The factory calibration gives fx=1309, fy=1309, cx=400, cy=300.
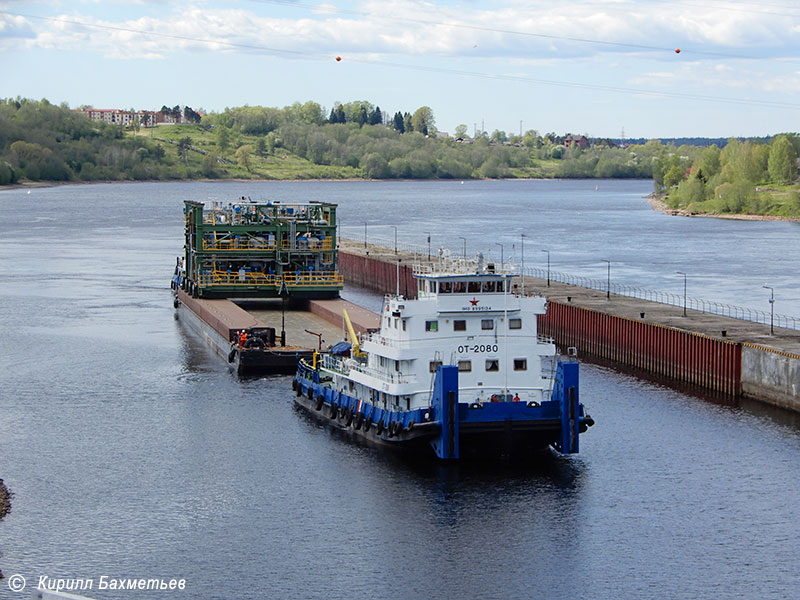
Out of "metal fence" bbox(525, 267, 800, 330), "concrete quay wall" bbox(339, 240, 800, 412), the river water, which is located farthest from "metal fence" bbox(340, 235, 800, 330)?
the river water

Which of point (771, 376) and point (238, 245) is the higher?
point (238, 245)

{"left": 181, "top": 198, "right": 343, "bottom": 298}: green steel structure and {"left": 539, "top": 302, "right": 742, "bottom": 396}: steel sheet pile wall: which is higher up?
{"left": 181, "top": 198, "right": 343, "bottom": 298}: green steel structure

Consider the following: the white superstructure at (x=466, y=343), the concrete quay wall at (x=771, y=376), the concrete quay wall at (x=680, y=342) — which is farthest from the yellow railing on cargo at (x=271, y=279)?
the white superstructure at (x=466, y=343)

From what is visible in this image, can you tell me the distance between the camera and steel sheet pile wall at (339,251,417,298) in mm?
104394

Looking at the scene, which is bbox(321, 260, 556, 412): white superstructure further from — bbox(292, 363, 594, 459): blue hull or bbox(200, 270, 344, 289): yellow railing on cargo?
bbox(200, 270, 344, 289): yellow railing on cargo

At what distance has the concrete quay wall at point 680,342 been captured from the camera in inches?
2303

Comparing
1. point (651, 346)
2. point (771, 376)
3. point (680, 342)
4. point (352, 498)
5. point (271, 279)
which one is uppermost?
point (271, 279)

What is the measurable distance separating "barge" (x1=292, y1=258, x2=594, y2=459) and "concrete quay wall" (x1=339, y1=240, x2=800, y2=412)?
13345mm

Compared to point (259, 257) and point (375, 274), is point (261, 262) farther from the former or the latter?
point (375, 274)

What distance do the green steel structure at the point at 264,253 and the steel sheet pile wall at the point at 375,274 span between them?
18279 millimetres

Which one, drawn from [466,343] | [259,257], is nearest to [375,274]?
[259,257]

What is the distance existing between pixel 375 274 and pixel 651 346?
4734 centimetres

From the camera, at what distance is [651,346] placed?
67750 millimetres

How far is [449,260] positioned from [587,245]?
10322cm
